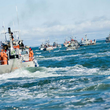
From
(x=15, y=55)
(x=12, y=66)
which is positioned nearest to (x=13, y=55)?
(x=15, y=55)

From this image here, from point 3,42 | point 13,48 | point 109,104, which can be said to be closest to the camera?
point 109,104

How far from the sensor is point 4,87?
75.8 ft

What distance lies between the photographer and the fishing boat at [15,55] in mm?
31500

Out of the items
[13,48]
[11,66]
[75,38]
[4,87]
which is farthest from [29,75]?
[75,38]

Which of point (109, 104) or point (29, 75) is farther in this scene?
point (29, 75)

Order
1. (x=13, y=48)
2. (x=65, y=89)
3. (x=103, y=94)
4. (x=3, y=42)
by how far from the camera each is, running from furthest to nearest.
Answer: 1. (x=3, y=42)
2. (x=13, y=48)
3. (x=65, y=89)
4. (x=103, y=94)

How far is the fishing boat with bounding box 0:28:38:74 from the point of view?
1240 inches

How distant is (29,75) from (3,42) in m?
8.24

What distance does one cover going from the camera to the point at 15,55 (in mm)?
32375

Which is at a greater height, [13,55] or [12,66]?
[13,55]

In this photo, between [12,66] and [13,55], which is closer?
[12,66]

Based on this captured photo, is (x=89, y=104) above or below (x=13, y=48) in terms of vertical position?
below

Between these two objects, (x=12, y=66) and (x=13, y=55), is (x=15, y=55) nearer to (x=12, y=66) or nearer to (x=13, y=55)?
(x=13, y=55)

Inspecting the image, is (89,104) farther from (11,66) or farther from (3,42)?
(3,42)
